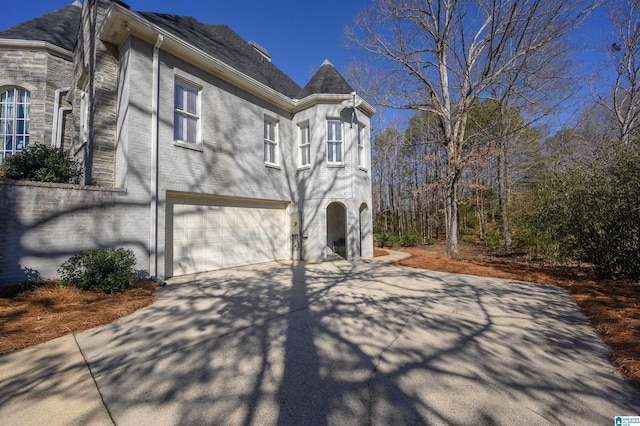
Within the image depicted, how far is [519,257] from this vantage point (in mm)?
12562

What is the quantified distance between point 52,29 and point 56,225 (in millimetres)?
10733

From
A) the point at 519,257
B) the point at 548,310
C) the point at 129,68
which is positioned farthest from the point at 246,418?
the point at 519,257

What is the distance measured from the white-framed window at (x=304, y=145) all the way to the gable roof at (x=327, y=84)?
1.19 m

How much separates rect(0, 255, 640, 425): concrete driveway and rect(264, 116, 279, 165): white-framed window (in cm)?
641

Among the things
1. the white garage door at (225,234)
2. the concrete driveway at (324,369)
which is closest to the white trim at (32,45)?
the white garage door at (225,234)

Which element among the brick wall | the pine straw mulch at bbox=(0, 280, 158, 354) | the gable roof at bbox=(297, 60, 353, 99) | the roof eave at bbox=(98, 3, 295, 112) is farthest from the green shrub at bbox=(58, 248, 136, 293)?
the gable roof at bbox=(297, 60, 353, 99)

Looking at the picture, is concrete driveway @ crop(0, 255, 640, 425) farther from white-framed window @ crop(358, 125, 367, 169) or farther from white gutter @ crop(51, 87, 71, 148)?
white gutter @ crop(51, 87, 71, 148)

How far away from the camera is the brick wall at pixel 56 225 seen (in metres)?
4.81

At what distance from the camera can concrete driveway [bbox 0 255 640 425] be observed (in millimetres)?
2055

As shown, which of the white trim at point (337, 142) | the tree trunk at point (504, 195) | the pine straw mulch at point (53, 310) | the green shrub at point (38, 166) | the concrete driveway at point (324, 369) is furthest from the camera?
the tree trunk at point (504, 195)

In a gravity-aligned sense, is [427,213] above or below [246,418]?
above

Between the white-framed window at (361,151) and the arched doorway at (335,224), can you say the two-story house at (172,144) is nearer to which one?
the white-framed window at (361,151)

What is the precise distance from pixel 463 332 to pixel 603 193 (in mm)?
6127

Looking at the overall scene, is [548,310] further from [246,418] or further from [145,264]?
[145,264]
